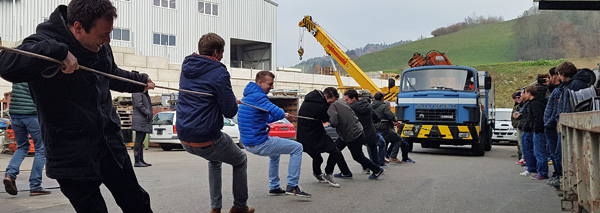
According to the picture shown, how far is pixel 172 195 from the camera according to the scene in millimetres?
7469

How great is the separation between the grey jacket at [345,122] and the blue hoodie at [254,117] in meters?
2.63

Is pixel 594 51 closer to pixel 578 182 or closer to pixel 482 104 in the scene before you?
pixel 482 104

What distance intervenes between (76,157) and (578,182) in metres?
4.89

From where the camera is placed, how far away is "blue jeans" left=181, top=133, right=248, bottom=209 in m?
5.41

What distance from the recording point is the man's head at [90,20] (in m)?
2.86

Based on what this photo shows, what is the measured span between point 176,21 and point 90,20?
133 feet

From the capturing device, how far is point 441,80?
56.5 feet

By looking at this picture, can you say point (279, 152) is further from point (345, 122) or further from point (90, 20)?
point (90, 20)

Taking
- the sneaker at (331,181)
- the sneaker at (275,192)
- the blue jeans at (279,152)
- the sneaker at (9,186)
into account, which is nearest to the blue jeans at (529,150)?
the sneaker at (331,181)

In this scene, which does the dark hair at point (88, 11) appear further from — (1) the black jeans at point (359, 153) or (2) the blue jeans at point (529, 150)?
(2) the blue jeans at point (529, 150)

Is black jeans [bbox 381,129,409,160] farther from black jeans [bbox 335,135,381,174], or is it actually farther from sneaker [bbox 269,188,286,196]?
sneaker [bbox 269,188,286,196]

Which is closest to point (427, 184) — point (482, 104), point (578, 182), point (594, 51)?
point (578, 182)

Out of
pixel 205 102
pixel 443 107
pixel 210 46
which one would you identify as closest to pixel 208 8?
pixel 443 107

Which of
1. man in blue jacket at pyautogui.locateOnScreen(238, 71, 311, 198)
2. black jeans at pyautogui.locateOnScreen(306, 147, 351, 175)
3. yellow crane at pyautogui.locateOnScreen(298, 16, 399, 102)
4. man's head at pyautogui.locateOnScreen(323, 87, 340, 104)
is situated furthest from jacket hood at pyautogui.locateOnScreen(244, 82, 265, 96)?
yellow crane at pyautogui.locateOnScreen(298, 16, 399, 102)
